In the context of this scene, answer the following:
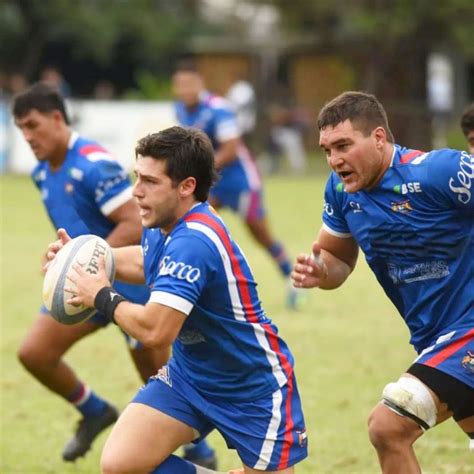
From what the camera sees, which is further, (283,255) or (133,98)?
(133,98)

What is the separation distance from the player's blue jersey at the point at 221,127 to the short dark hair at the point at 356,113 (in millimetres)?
6528

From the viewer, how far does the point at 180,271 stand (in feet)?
15.2

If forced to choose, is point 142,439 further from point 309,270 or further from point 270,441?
point 309,270

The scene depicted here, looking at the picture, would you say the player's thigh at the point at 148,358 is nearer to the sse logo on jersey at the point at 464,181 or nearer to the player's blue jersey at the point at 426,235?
the player's blue jersey at the point at 426,235

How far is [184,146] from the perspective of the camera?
16.0ft

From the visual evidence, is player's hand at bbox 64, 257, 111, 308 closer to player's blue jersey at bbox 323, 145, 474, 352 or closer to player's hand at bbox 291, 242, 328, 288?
player's hand at bbox 291, 242, 328, 288

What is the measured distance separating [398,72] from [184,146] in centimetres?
2657

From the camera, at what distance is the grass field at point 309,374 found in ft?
22.5

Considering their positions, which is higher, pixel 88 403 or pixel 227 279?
pixel 227 279

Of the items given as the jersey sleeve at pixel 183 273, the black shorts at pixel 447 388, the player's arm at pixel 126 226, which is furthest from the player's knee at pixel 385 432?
the player's arm at pixel 126 226

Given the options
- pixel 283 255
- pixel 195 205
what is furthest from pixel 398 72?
pixel 195 205

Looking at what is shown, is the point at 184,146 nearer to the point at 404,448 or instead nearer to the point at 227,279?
the point at 227,279

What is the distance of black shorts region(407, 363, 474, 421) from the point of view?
196 inches

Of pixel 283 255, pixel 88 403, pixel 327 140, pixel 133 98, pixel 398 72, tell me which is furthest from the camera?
pixel 133 98
